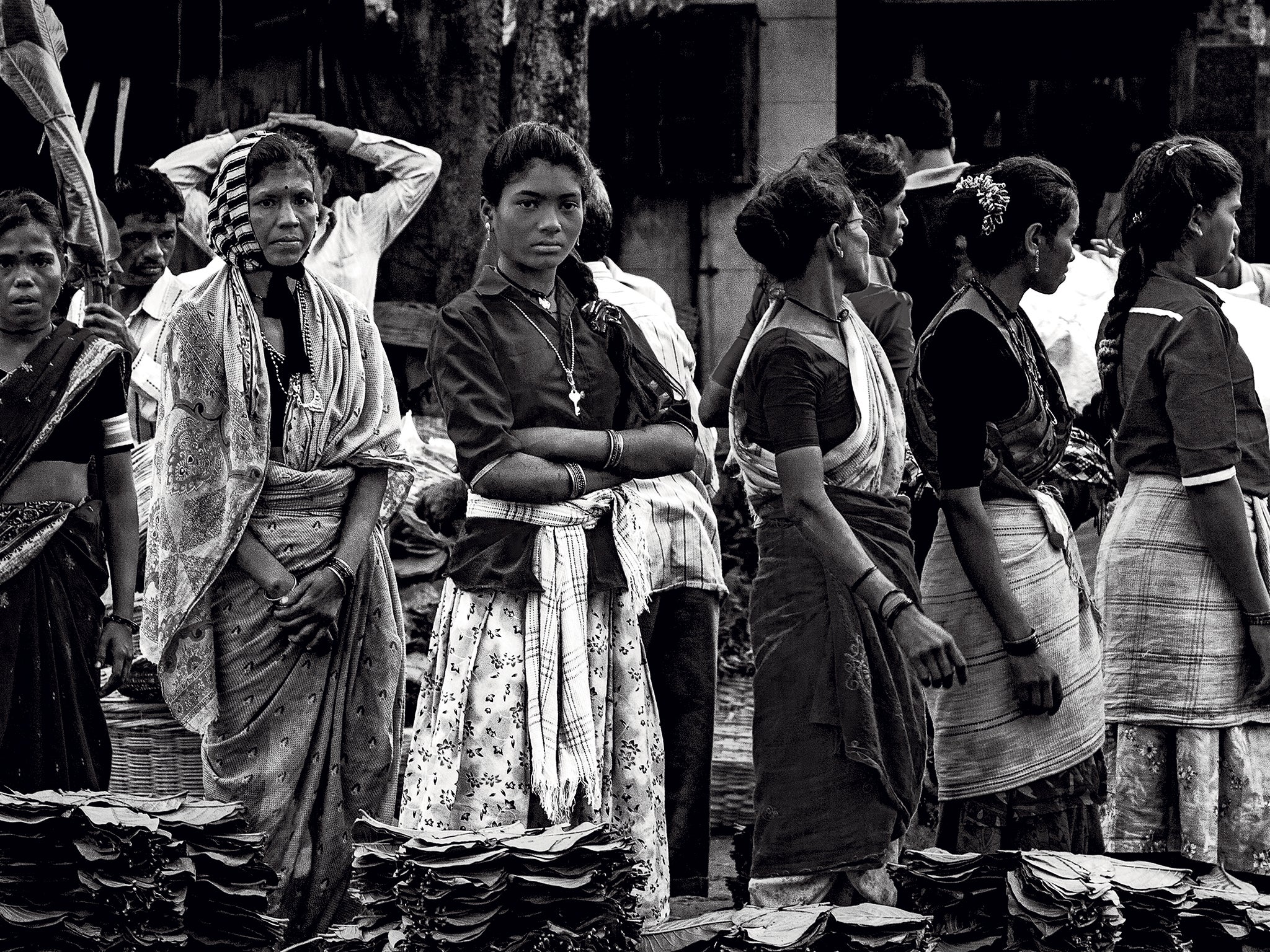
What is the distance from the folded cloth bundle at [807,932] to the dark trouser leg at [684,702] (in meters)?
2.10

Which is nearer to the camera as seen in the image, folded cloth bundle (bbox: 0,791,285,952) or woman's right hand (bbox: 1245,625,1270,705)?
folded cloth bundle (bbox: 0,791,285,952)

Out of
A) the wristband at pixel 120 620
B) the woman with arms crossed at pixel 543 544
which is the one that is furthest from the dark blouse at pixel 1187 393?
the wristband at pixel 120 620

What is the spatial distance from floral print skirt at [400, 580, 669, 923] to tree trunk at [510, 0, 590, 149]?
4515mm

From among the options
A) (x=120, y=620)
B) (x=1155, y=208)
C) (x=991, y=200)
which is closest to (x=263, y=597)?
(x=120, y=620)

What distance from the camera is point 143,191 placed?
19.8ft

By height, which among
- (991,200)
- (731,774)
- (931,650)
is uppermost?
(991,200)

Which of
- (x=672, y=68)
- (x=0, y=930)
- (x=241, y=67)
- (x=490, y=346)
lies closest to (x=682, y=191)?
(x=672, y=68)

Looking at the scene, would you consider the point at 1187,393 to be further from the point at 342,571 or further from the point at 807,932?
the point at 342,571

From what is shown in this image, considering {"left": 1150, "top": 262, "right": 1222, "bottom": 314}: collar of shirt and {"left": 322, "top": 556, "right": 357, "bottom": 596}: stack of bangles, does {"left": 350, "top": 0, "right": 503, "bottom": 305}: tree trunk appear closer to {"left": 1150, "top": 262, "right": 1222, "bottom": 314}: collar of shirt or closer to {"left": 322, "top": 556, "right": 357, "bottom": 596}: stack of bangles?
{"left": 322, "top": 556, "right": 357, "bottom": 596}: stack of bangles

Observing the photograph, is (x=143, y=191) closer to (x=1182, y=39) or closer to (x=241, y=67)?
(x=241, y=67)

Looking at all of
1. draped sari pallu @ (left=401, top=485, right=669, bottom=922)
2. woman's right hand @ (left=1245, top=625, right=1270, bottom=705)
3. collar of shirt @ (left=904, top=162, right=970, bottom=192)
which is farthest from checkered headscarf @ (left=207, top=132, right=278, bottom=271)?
woman's right hand @ (left=1245, top=625, right=1270, bottom=705)

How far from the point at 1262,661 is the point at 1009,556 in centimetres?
79

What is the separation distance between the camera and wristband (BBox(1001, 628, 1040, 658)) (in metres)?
3.92

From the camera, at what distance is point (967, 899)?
2936mm
